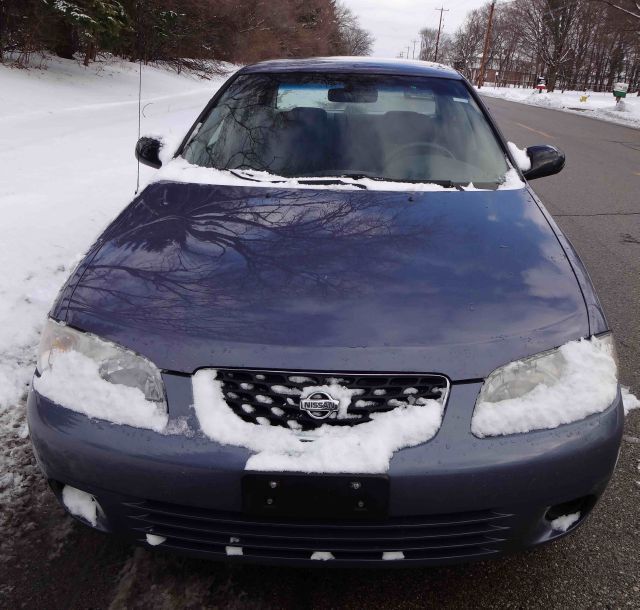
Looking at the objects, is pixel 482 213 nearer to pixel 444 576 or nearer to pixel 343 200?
pixel 343 200

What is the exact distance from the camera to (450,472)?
4.69 feet

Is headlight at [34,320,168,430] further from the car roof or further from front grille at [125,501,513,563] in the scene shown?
the car roof

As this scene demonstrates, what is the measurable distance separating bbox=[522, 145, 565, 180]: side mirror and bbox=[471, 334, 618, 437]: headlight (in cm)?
159

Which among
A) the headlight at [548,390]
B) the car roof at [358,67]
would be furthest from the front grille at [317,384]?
the car roof at [358,67]

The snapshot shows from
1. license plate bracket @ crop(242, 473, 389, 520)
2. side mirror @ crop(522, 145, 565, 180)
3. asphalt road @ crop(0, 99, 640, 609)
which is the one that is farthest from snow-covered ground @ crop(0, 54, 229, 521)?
side mirror @ crop(522, 145, 565, 180)

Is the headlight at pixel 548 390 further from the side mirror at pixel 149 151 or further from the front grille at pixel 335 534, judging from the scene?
the side mirror at pixel 149 151

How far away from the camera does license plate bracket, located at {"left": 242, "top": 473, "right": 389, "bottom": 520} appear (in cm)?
142

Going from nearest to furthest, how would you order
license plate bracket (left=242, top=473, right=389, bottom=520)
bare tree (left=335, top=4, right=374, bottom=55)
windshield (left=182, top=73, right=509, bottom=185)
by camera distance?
license plate bracket (left=242, top=473, right=389, bottom=520), windshield (left=182, top=73, right=509, bottom=185), bare tree (left=335, top=4, right=374, bottom=55)

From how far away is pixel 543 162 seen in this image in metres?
3.03

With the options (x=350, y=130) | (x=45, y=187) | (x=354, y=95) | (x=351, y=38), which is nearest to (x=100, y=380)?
(x=350, y=130)

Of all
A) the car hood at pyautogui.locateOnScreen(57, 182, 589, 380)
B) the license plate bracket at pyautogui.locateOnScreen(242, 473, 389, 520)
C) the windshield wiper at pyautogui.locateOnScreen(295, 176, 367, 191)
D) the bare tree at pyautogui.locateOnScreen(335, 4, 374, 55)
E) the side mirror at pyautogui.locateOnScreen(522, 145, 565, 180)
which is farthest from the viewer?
the bare tree at pyautogui.locateOnScreen(335, 4, 374, 55)

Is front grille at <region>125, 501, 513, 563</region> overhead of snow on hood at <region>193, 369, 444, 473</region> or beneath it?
beneath

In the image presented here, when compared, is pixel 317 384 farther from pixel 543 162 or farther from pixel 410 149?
pixel 543 162

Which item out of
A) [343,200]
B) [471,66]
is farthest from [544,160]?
[471,66]
